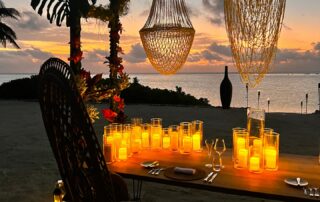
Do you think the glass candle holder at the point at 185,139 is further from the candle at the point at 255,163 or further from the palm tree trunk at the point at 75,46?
the palm tree trunk at the point at 75,46

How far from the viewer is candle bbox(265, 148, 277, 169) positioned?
2174mm

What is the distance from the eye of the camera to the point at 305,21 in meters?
7.91

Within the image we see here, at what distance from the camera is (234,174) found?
6.98 ft

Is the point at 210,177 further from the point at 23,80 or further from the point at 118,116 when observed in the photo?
the point at 23,80

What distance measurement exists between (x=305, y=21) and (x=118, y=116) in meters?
6.58

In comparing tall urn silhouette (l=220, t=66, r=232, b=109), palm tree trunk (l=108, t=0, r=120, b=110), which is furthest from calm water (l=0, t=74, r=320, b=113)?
tall urn silhouette (l=220, t=66, r=232, b=109)

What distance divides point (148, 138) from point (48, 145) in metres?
4.03

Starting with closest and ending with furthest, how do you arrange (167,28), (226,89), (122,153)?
(122,153)
(167,28)
(226,89)

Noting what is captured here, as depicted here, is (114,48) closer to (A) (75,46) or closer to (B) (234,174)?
(A) (75,46)

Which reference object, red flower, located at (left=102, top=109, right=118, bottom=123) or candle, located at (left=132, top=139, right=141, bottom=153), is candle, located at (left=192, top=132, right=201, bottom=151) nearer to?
candle, located at (left=132, top=139, right=141, bottom=153)

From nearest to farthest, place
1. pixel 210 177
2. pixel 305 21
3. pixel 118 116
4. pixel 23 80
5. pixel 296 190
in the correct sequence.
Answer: pixel 296 190 < pixel 210 177 < pixel 118 116 < pixel 305 21 < pixel 23 80

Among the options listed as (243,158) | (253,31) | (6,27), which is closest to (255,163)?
(243,158)

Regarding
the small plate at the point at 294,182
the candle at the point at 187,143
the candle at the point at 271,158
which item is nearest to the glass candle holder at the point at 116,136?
the candle at the point at 187,143

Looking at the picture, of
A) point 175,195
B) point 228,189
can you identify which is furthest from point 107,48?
point 228,189
